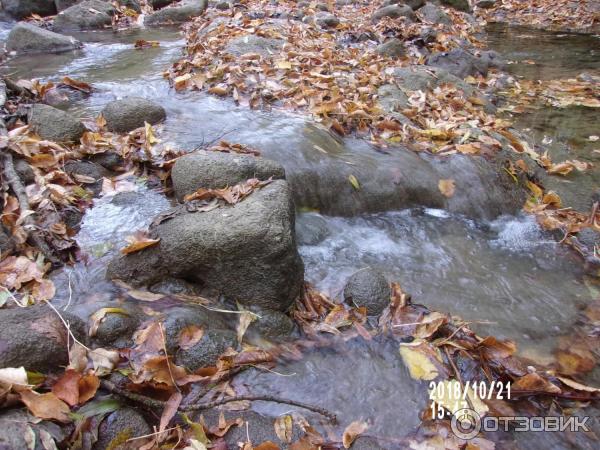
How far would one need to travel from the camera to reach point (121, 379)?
82.7 inches

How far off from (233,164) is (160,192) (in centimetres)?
80

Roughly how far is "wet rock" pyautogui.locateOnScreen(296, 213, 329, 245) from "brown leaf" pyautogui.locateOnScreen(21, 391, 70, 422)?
2107mm

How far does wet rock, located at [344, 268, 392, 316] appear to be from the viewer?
9.73 ft

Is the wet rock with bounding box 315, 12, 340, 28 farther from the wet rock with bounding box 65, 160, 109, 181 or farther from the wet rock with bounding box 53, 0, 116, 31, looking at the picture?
the wet rock with bounding box 65, 160, 109, 181

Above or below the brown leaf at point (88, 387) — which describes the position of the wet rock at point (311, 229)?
below

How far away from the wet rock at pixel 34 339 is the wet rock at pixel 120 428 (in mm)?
364

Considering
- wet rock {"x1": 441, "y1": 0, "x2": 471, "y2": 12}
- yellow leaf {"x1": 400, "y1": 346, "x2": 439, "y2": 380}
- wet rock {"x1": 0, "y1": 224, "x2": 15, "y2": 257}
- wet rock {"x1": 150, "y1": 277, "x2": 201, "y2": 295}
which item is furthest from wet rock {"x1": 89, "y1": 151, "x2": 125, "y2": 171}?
wet rock {"x1": 441, "y1": 0, "x2": 471, "y2": 12}

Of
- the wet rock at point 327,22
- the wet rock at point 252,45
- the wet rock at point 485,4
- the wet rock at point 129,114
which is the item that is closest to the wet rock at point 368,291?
the wet rock at point 129,114

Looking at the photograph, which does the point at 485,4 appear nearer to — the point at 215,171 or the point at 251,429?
the point at 215,171

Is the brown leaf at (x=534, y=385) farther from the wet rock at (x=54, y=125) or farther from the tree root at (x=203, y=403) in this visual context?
the wet rock at (x=54, y=125)

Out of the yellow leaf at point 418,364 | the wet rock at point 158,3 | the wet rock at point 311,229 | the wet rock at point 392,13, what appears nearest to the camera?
the yellow leaf at point 418,364

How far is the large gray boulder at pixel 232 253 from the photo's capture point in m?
2.63

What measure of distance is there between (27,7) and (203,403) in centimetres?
1398

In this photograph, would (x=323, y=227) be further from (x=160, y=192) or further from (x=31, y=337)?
(x=31, y=337)
